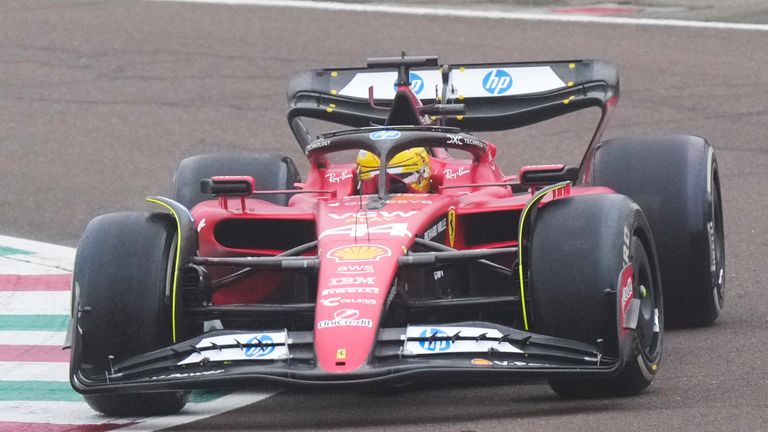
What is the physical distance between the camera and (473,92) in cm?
988

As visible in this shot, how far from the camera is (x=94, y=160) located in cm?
1374

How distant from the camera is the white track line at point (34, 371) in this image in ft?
27.0

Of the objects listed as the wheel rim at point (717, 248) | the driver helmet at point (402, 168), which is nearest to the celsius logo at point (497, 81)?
the wheel rim at point (717, 248)

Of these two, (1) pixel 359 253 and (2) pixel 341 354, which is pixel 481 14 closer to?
(1) pixel 359 253

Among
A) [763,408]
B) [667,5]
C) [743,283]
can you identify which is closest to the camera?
[763,408]

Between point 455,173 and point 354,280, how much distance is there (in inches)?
77.2

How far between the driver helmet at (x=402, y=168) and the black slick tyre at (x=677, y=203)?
984mm

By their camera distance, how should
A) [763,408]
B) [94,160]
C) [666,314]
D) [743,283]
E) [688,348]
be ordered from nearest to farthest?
[763,408], [688,348], [666,314], [743,283], [94,160]

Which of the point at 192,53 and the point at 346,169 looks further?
the point at 192,53

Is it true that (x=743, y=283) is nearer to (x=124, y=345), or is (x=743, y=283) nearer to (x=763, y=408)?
(x=763, y=408)

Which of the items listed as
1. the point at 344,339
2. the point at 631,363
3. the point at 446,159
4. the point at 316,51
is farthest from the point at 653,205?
the point at 316,51

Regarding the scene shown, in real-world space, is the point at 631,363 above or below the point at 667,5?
below

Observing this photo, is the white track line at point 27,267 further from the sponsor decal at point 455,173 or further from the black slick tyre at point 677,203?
the black slick tyre at point 677,203

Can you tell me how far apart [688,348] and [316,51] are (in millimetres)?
9309
